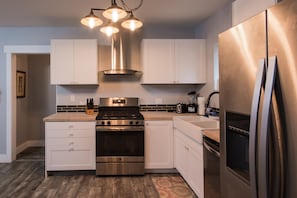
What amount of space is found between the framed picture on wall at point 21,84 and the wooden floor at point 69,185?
1809 mm

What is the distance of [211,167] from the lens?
2.37 meters

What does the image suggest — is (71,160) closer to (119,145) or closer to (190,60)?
(119,145)

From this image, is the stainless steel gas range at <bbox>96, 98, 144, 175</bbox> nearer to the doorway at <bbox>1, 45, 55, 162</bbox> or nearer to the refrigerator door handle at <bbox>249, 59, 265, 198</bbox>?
the doorway at <bbox>1, 45, 55, 162</bbox>

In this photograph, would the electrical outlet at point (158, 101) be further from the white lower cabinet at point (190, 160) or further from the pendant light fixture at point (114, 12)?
the pendant light fixture at point (114, 12)

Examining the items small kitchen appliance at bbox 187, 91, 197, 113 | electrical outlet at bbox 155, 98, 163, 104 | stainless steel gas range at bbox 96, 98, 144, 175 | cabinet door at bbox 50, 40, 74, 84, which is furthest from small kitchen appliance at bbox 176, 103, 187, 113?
cabinet door at bbox 50, 40, 74, 84

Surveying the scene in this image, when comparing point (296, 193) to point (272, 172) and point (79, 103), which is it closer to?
point (272, 172)

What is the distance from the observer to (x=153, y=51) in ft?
14.5

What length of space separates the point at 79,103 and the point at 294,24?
413 cm

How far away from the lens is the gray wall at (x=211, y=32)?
11.9 feet

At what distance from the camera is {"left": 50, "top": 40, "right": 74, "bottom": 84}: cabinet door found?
427cm

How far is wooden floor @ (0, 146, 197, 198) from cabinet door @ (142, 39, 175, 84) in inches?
61.5

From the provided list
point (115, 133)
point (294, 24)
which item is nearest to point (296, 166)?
point (294, 24)

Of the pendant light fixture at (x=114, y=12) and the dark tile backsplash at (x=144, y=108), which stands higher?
the pendant light fixture at (x=114, y=12)

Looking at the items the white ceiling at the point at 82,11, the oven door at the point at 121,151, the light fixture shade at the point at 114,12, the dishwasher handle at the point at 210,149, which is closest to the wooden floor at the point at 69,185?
the oven door at the point at 121,151
